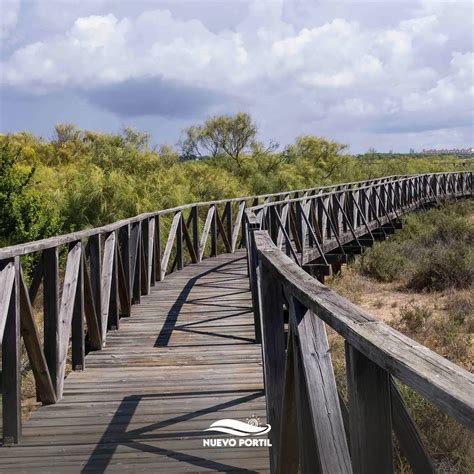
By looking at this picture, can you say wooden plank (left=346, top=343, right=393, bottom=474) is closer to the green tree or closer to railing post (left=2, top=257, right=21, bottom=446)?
railing post (left=2, top=257, right=21, bottom=446)

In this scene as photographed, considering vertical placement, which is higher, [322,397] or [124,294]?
[322,397]

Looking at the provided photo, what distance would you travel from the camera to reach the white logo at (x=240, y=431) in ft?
11.3

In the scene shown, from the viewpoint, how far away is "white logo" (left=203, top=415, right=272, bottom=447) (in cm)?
344

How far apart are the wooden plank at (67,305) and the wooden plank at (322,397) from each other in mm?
2589

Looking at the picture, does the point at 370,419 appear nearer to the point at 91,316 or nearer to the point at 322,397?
the point at 322,397

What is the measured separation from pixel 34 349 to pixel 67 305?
1.88 feet

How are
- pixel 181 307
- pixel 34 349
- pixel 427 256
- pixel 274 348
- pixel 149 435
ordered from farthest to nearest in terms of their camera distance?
pixel 427 256 → pixel 181 307 → pixel 34 349 → pixel 149 435 → pixel 274 348

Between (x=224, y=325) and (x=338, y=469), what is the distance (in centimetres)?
468

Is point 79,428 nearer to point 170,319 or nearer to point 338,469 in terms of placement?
point 338,469

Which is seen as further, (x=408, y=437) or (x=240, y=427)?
(x=240, y=427)

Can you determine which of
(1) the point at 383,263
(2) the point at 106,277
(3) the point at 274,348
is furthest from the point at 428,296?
(3) the point at 274,348

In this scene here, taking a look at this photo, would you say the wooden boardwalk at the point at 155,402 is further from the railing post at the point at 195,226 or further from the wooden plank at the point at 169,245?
the railing post at the point at 195,226

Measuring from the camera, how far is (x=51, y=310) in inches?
158

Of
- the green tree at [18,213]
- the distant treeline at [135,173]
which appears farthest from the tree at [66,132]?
the green tree at [18,213]
